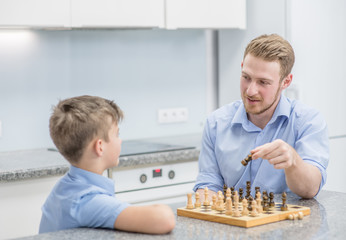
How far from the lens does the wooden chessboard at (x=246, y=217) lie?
1.56 meters

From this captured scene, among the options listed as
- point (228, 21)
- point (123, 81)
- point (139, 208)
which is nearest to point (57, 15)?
point (123, 81)

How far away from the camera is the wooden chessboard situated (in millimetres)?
1557

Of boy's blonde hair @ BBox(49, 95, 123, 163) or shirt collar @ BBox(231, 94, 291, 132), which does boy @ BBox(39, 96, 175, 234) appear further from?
shirt collar @ BBox(231, 94, 291, 132)

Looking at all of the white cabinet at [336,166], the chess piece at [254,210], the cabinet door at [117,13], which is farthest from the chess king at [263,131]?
the white cabinet at [336,166]

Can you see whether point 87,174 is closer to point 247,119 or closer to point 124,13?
point 247,119

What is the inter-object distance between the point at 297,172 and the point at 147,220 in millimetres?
643

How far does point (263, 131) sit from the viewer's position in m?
2.21

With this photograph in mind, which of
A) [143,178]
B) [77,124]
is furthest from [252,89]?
[143,178]

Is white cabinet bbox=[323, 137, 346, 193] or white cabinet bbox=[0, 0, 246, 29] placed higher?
white cabinet bbox=[0, 0, 246, 29]

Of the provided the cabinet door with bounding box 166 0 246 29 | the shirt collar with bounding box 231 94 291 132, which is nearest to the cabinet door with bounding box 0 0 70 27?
the cabinet door with bounding box 166 0 246 29

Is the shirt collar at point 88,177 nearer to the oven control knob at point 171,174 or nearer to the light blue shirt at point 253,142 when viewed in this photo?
the light blue shirt at point 253,142

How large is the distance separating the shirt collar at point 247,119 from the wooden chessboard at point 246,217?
20.2 inches

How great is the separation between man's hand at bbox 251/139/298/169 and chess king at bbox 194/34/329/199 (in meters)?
0.15

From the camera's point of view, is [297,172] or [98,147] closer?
[98,147]
